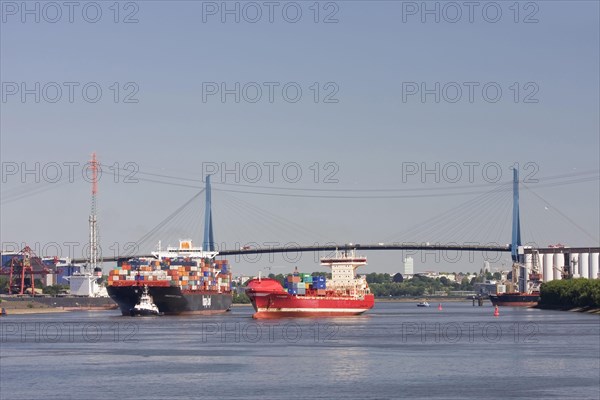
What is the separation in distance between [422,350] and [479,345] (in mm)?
5410

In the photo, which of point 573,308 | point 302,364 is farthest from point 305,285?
point 302,364

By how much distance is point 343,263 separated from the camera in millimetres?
132125

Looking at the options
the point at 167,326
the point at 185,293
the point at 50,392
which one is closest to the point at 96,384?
the point at 50,392

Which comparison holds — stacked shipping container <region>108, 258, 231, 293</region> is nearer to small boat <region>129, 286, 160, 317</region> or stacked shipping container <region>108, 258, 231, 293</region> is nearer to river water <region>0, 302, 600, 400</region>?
small boat <region>129, 286, 160, 317</region>

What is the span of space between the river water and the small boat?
146ft

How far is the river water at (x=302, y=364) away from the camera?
47188mm

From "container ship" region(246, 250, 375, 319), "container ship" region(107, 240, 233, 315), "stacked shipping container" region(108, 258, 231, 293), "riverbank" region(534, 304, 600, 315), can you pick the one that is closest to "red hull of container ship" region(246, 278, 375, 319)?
"container ship" region(246, 250, 375, 319)

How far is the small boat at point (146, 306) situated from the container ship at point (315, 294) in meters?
15.6

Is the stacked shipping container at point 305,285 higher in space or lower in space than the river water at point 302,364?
higher

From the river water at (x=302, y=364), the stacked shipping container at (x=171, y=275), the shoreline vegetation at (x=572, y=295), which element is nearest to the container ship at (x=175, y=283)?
the stacked shipping container at (x=171, y=275)

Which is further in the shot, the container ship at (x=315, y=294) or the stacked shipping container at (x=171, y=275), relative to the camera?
the stacked shipping container at (x=171, y=275)

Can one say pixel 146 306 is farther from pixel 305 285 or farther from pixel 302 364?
pixel 302 364

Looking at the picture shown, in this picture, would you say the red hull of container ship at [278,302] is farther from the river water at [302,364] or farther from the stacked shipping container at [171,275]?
the river water at [302,364]

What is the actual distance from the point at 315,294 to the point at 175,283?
23.1m
